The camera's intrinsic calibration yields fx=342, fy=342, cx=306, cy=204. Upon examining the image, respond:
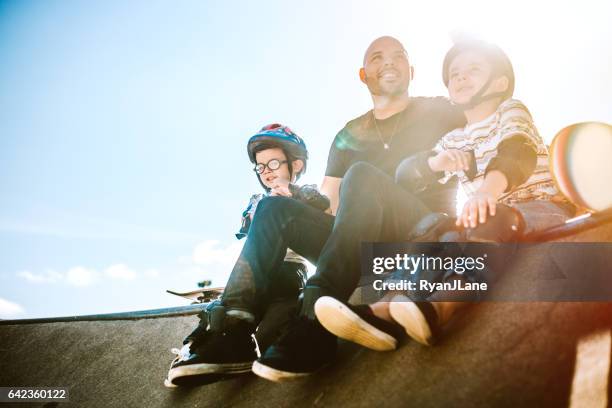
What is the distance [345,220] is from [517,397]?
0.84 metres

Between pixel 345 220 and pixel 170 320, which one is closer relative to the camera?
pixel 345 220

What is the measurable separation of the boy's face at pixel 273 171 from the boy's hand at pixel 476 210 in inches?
63.4

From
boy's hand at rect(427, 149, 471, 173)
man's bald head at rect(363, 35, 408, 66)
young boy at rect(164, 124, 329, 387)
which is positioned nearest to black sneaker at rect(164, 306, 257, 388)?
young boy at rect(164, 124, 329, 387)

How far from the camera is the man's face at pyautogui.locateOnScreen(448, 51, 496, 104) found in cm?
195

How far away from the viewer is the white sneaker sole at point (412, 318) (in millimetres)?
1087

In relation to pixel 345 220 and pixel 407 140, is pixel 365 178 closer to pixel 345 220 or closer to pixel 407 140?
pixel 345 220

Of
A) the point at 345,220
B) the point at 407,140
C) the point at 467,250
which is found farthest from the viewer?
the point at 407,140

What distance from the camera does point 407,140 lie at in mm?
2408

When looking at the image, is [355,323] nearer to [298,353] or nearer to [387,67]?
A: [298,353]

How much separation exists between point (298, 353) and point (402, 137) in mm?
1711

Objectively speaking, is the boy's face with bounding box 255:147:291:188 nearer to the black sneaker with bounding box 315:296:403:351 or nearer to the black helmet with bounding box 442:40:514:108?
the black helmet with bounding box 442:40:514:108

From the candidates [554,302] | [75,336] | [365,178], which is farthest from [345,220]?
[75,336]

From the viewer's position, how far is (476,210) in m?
1.27

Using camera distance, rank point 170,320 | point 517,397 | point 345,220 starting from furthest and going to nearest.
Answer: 1. point 170,320
2. point 345,220
3. point 517,397
